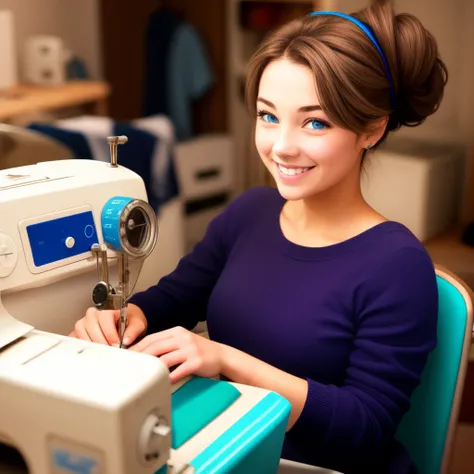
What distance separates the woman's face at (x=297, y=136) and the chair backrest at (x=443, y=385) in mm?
251

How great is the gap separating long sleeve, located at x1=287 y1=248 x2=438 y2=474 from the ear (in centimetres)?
16

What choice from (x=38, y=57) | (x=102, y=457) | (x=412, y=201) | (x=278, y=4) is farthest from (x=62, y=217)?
(x=278, y=4)

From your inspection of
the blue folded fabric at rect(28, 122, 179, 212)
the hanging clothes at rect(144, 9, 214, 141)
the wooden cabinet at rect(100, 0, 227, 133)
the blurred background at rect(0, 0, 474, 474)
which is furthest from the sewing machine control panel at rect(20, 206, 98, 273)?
the wooden cabinet at rect(100, 0, 227, 133)

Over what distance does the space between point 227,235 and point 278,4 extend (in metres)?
2.53

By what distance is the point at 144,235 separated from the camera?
90 centimetres

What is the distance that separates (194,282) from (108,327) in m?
0.32

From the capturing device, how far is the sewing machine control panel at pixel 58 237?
0.84 metres

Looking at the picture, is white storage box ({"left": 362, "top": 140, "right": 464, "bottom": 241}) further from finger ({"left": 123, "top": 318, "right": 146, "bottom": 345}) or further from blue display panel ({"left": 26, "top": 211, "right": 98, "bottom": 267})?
blue display panel ({"left": 26, "top": 211, "right": 98, "bottom": 267})

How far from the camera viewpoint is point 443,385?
1101 millimetres

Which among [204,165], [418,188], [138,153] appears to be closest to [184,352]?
[418,188]

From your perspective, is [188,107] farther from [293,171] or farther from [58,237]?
[58,237]

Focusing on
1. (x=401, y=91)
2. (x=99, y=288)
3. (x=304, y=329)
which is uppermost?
(x=401, y=91)

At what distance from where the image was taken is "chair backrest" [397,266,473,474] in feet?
3.56

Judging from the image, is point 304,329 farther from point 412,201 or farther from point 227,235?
point 412,201
